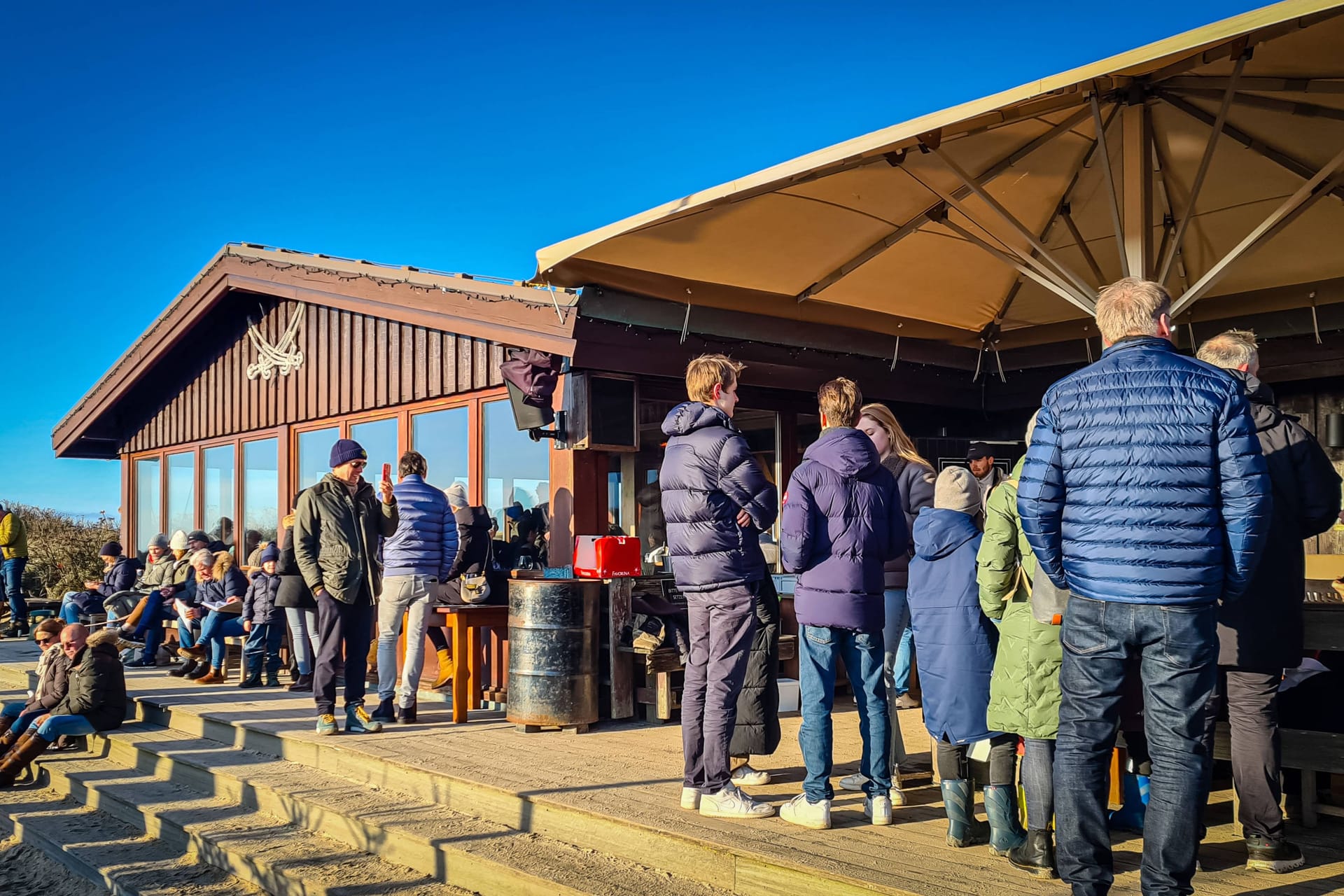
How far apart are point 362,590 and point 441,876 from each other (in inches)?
99.8

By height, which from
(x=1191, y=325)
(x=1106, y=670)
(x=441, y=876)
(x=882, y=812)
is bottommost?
(x=441, y=876)

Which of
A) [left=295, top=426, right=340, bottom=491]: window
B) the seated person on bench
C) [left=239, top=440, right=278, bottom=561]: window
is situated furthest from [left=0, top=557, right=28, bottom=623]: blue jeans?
the seated person on bench

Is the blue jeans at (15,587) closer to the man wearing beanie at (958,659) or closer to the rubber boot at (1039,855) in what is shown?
the man wearing beanie at (958,659)

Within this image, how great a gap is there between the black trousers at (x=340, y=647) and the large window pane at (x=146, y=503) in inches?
323

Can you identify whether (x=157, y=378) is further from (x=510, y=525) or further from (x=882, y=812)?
(x=882, y=812)

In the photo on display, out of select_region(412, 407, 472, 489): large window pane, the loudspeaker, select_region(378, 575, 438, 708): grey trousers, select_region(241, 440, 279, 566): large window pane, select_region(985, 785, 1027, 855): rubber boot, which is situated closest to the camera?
select_region(985, 785, 1027, 855): rubber boot

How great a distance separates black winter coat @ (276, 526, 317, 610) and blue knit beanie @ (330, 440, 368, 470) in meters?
1.67

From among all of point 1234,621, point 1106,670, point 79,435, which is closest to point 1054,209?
point 1234,621

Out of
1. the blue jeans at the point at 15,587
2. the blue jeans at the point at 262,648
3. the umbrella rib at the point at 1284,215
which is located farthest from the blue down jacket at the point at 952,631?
the blue jeans at the point at 15,587

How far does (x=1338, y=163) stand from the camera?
4.92 m

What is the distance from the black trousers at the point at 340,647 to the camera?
6.81 metres

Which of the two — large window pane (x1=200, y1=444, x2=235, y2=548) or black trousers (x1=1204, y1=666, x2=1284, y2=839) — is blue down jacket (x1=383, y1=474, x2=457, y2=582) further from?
large window pane (x1=200, y1=444, x2=235, y2=548)

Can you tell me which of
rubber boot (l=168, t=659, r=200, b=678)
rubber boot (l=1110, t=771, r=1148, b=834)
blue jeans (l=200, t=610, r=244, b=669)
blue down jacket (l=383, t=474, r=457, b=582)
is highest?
blue down jacket (l=383, t=474, r=457, b=582)

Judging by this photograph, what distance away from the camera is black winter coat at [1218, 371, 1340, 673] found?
3.59 metres
